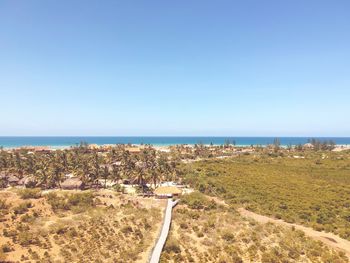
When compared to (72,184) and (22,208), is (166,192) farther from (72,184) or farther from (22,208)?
(22,208)

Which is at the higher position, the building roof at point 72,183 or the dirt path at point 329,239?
the building roof at point 72,183

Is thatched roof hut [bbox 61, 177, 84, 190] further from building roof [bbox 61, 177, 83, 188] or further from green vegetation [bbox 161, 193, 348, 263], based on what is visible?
green vegetation [bbox 161, 193, 348, 263]

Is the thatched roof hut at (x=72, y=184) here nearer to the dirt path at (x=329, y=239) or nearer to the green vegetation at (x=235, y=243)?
the green vegetation at (x=235, y=243)

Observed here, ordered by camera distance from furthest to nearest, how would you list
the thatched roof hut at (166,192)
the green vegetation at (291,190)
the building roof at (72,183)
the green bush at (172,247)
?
1. the building roof at (72,183)
2. the thatched roof hut at (166,192)
3. the green vegetation at (291,190)
4. the green bush at (172,247)

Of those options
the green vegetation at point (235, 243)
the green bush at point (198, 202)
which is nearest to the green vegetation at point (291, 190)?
the green bush at point (198, 202)

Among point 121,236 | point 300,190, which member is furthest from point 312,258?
point 300,190

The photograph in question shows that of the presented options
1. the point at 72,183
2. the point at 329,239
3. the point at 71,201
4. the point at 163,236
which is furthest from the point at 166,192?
the point at 329,239

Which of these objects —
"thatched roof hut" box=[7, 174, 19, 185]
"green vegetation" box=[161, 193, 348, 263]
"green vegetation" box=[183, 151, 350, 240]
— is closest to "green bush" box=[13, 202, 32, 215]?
"green vegetation" box=[161, 193, 348, 263]
